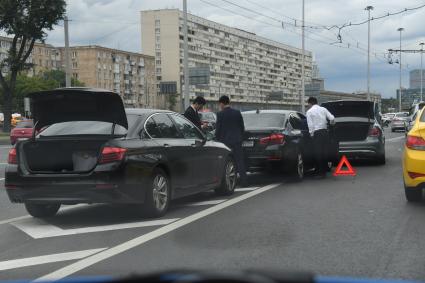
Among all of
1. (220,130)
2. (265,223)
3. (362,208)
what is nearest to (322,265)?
(265,223)

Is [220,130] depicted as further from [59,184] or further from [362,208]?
[59,184]

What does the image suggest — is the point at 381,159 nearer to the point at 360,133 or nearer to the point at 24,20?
the point at 360,133

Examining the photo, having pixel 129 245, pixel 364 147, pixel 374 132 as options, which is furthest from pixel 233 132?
pixel 374 132

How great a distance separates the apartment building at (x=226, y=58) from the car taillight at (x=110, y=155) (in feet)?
332

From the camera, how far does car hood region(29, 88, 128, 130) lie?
24.7ft

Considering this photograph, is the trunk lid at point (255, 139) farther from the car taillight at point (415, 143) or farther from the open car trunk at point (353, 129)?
the open car trunk at point (353, 129)

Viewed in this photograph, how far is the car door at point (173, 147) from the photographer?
26.1 feet

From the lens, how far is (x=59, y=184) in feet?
23.6

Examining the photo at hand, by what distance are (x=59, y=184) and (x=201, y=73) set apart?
119ft

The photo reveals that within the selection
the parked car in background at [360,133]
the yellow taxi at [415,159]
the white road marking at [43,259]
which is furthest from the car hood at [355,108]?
the white road marking at [43,259]

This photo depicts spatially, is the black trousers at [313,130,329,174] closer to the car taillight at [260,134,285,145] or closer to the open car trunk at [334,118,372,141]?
the car taillight at [260,134,285,145]

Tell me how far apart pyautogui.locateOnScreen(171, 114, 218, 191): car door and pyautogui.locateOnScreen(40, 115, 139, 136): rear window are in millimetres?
1253

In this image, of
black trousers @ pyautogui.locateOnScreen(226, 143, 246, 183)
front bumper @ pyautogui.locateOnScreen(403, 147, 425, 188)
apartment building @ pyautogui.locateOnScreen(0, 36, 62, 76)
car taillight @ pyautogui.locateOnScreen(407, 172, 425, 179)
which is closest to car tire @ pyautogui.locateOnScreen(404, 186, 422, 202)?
front bumper @ pyautogui.locateOnScreen(403, 147, 425, 188)

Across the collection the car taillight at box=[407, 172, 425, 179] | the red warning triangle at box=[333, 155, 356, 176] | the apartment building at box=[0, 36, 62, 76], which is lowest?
the red warning triangle at box=[333, 155, 356, 176]
